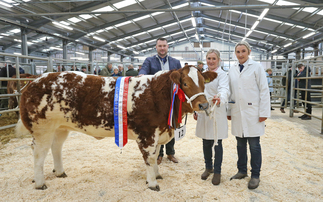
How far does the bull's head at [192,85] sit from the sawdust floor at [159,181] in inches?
44.0

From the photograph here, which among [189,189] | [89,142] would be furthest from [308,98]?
[89,142]

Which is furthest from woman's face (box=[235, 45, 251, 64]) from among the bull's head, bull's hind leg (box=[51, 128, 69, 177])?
bull's hind leg (box=[51, 128, 69, 177])

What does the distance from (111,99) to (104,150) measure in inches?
79.1

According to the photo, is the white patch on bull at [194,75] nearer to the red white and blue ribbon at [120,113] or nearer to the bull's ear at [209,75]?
the bull's ear at [209,75]

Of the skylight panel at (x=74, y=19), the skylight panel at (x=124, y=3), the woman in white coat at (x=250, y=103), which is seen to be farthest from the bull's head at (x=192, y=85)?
the skylight panel at (x=74, y=19)

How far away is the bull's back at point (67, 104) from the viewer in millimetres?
2572

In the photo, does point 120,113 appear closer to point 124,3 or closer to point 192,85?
point 192,85

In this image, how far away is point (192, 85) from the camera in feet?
8.00

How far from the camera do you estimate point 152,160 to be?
2650 mm

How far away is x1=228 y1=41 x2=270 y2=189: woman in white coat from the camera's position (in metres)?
2.68

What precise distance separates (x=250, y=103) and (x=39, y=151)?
276 cm

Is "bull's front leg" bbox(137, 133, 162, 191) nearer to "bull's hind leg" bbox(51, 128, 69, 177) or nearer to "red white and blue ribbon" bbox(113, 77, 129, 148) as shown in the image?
"red white and blue ribbon" bbox(113, 77, 129, 148)

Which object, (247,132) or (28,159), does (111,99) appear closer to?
(247,132)

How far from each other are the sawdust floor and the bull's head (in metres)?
1.12
